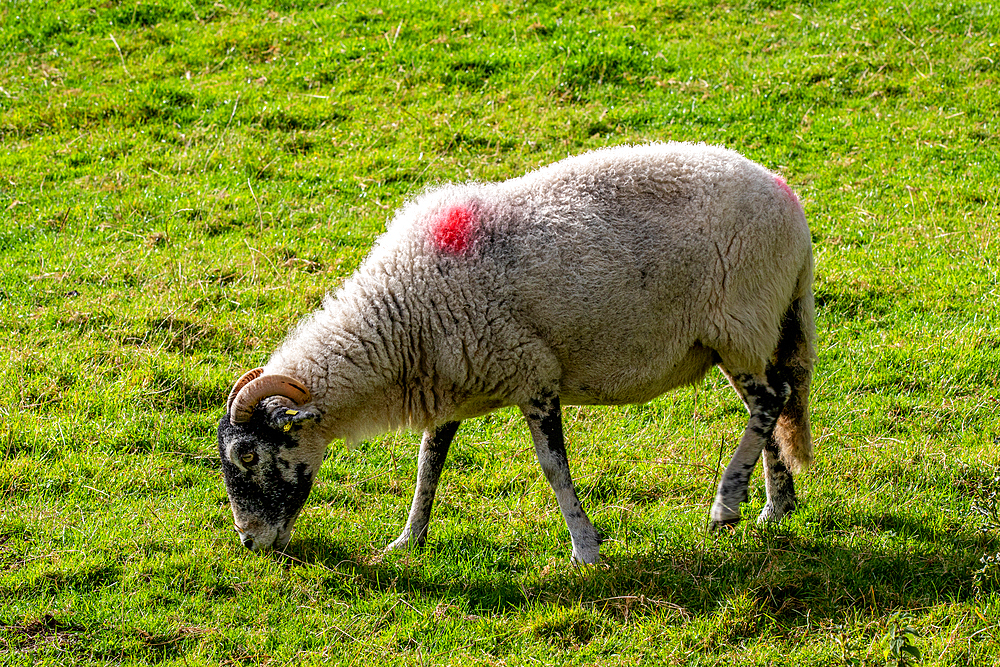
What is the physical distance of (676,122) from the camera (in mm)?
10758

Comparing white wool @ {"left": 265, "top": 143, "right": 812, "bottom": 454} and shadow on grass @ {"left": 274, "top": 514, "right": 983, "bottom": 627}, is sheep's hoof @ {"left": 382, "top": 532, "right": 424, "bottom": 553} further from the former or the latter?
white wool @ {"left": 265, "top": 143, "right": 812, "bottom": 454}

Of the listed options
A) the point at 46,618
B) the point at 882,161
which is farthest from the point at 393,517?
the point at 882,161

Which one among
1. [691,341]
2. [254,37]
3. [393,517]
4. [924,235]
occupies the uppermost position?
[254,37]

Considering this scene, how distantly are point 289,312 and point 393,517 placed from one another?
2476 mm

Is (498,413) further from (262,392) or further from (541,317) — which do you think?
(262,392)

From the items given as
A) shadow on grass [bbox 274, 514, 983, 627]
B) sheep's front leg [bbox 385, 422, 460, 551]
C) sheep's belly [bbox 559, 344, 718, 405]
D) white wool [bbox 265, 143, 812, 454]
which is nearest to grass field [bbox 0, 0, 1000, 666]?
shadow on grass [bbox 274, 514, 983, 627]

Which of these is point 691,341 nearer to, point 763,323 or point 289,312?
point 763,323

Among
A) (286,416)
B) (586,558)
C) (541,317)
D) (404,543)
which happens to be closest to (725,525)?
(586,558)

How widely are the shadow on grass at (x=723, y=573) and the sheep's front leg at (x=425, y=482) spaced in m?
0.17

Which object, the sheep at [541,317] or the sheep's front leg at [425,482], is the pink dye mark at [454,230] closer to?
the sheep at [541,317]

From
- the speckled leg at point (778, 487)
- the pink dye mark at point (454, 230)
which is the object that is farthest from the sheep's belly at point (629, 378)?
the pink dye mark at point (454, 230)

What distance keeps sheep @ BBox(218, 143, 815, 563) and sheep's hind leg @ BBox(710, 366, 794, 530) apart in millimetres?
12

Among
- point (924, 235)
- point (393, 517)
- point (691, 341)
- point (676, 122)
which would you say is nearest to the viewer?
point (691, 341)

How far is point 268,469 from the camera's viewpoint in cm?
557
